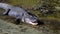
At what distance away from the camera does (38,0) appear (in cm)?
729

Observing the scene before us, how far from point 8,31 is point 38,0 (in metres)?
2.68

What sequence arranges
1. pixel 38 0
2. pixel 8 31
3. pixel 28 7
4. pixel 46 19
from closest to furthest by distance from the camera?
pixel 8 31, pixel 46 19, pixel 28 7, pixel 38 0

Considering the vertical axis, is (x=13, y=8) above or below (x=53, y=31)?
above

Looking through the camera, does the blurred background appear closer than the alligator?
Yes

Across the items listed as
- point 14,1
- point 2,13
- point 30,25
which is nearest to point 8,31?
point 30,25

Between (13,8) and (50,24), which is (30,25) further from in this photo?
(13,8)

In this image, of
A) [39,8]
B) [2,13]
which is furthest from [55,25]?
[2,13]

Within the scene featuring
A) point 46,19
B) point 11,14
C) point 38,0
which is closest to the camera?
point 46,19

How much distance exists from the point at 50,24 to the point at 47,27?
0.71ft

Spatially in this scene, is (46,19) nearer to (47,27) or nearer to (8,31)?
(47,27)

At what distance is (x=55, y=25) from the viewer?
534 cm

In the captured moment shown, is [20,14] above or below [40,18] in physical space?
above

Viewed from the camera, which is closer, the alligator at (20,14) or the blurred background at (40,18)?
the blurred background at (40,18)

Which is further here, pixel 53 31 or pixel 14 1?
pixel 14 1
